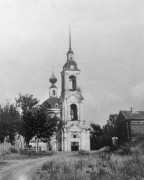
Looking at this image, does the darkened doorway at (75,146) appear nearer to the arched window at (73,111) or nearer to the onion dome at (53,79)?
the arched window at (73,111)

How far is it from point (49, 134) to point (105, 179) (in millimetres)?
33494

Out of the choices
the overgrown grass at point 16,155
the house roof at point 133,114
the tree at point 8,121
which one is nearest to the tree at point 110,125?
the house roof at point 133,114

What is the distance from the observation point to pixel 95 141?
7369 cm

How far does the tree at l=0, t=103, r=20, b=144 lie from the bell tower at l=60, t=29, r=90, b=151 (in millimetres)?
15321

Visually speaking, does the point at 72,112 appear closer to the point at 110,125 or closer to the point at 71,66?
the point at 71,66

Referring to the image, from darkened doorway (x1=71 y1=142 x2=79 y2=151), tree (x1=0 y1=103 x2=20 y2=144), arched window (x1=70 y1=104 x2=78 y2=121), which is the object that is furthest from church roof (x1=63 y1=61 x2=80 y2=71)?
tree (x1=0 y1=103 x2=20 y2=144)

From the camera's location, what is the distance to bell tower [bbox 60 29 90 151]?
5866 cm

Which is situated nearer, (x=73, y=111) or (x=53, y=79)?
(x=73, y=111)

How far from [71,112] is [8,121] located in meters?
20.4

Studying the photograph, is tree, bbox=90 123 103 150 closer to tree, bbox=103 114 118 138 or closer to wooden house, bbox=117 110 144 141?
tree, bbox=103 114 118 138

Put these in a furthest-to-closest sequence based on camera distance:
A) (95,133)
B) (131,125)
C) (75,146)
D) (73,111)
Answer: (95,133) → (73,111) → (75,146) → (131,125)

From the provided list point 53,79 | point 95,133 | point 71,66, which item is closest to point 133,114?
point 71,66

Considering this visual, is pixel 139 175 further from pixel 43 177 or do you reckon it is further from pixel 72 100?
pixel 72 100

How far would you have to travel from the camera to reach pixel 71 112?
62.2 m
